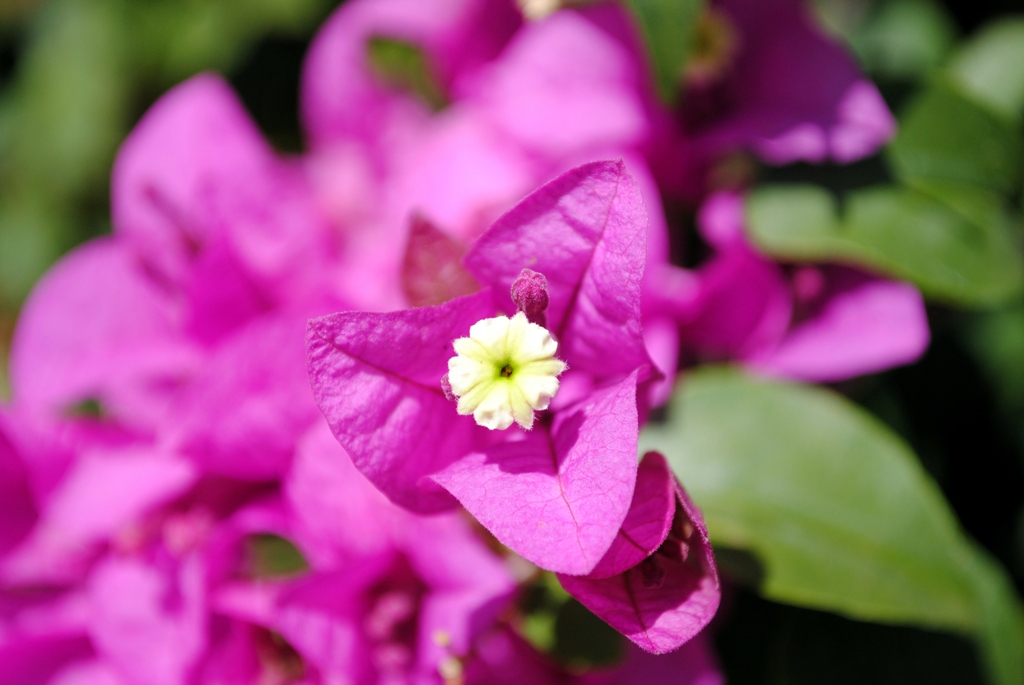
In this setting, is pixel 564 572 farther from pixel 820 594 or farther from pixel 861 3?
pixel 861 3

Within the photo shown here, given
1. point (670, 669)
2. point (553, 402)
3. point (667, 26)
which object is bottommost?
point (670, 669)

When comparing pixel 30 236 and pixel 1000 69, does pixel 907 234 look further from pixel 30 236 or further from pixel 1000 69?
pixel 30 236

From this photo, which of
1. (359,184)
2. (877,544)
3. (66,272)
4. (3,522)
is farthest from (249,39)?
(877,544)

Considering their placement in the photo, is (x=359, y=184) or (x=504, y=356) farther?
(x=359, y=184)

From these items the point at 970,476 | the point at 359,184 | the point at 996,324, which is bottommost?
the point at 970,476

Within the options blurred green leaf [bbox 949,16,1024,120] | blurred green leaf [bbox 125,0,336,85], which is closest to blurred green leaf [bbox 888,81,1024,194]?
blurred green leaf [bbox 949,16,1024,120]

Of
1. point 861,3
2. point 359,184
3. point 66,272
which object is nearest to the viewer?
point 66,272

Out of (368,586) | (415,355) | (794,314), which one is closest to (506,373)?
(415,355)

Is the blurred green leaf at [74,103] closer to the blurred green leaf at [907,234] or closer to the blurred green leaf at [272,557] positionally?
the blurred green leaf at [272,557]
